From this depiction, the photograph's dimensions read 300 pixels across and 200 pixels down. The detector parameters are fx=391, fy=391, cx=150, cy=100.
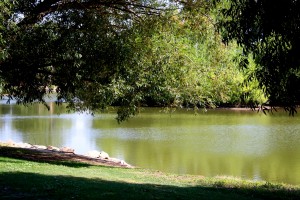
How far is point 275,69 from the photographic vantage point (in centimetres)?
668

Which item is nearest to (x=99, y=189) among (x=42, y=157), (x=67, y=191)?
(x=67, y=191)

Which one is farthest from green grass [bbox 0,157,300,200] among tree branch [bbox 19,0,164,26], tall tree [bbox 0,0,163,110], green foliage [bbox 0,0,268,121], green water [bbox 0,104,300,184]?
green water [bbox 0,104,300,184]

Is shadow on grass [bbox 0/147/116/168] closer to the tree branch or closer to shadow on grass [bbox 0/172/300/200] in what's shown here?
shadow on grass [bbox 0/172/300/200]

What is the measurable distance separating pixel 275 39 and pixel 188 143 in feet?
65.3

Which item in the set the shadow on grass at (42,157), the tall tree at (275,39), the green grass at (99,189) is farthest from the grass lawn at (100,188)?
the tall tree at (275,39)

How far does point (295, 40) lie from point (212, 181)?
787cm

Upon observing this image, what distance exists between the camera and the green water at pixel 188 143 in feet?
62.5

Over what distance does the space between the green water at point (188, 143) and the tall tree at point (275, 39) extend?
→ 10658 millimetres

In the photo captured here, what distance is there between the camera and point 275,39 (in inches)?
253

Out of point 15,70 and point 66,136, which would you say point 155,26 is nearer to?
point 15,70

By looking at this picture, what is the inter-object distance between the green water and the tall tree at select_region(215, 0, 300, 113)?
1066 cm

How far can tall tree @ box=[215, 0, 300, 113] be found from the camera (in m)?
5.82

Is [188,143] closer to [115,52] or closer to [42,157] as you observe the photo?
[42,157]

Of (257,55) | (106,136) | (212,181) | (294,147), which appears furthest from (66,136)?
(257,55)
